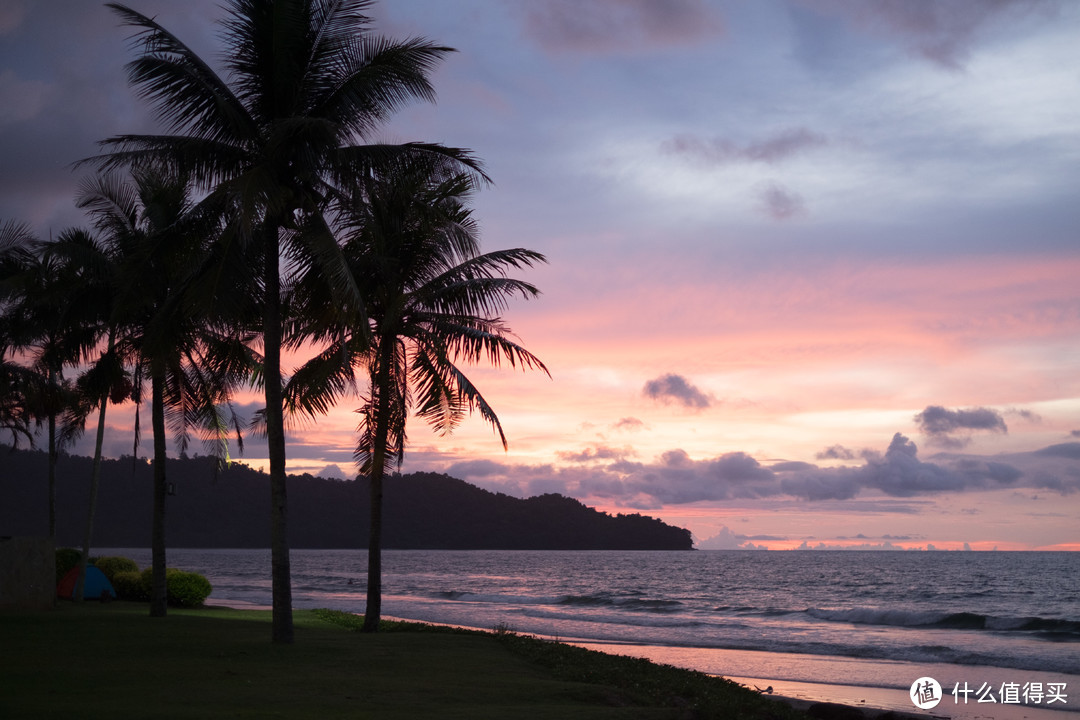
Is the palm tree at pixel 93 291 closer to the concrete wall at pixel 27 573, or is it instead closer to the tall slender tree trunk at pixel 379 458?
the concrete wall at pixel 27 573

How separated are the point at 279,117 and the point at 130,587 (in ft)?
59.8

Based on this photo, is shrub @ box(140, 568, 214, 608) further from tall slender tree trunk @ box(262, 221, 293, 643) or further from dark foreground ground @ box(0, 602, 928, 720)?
tall slender tree trunk @ box(262, 221, 293, 643)

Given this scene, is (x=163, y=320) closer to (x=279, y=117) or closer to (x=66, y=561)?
(x=279, y=117)

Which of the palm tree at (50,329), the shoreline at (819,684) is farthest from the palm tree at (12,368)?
the shoreline at (819,684)

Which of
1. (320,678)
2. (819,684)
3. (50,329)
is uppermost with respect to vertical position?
(50,329)

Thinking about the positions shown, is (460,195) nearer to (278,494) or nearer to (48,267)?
(278,494)

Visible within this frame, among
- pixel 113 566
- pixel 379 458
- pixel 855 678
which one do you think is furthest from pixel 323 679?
pixel 113 566

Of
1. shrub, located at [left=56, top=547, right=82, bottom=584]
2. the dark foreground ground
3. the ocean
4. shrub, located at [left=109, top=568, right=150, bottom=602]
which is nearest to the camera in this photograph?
the dark foreground ground

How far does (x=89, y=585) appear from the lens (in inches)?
968

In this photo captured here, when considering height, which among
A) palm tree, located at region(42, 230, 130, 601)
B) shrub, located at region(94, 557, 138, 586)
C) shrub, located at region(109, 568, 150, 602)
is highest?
palm tree, located at region(42, 230, 130, 601)

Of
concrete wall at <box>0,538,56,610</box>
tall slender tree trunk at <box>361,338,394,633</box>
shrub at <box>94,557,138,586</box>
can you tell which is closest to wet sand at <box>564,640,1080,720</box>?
tall slender tree trunk at <box>361,338,394,633</box>

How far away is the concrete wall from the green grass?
3.63 metres

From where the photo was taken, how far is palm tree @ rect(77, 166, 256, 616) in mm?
13953

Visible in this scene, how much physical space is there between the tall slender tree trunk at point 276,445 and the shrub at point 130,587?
14.6 metres
